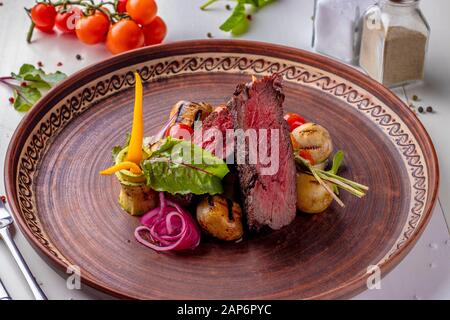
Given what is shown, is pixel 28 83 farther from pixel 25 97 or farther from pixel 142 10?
pixel 142 10

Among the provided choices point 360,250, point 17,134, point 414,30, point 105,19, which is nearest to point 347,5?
point 414,30

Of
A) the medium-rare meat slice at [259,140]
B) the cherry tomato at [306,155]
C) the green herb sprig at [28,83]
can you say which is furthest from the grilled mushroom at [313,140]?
the green herb sprig at [28,83]

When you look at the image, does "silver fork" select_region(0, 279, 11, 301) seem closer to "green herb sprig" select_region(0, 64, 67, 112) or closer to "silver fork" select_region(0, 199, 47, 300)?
"silver fork" select_region(0, 199, 47, 300)

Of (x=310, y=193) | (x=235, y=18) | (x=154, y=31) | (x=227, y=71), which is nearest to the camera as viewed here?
(x=310, y=193)

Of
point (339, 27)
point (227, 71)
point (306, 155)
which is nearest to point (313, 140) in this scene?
point (306, 155)

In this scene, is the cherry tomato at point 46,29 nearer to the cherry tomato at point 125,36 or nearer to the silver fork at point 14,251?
the cherry tomato at point 125,36

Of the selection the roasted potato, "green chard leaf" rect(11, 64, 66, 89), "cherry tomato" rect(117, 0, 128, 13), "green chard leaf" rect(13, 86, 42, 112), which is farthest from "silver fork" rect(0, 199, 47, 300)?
"cherry tomato" rect(117, 0, 128, 13)
